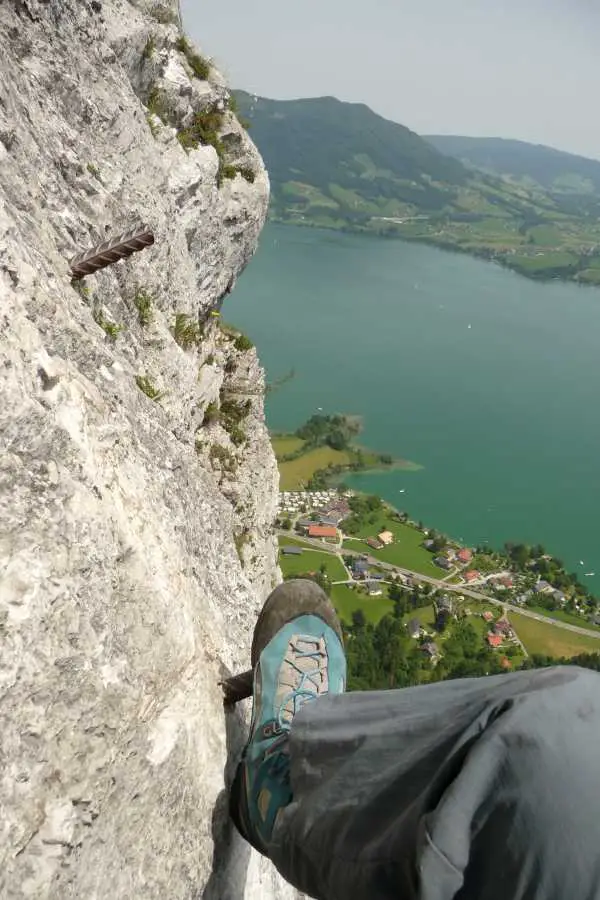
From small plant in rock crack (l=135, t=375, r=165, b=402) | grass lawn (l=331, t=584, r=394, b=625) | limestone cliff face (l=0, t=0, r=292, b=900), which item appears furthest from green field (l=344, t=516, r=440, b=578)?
small plant in rock crack (l=135, t=375, r=165, b=402)

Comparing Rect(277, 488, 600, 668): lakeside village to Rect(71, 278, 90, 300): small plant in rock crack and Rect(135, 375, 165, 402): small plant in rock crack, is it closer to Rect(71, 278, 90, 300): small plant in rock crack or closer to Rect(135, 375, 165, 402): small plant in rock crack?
Rect(135, 375, 165, 402): small plant in rock crack

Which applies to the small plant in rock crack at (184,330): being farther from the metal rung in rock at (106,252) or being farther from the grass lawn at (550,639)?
the grass lawn at (550,639)

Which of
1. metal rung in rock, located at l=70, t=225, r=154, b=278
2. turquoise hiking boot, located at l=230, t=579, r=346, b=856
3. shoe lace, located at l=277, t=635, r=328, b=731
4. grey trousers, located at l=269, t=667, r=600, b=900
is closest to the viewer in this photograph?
grey trousers, located at l=269, t=667, r=600, b=900

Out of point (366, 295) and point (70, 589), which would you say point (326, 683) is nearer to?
point (70, 589)

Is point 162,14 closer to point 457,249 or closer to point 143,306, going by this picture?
point 143,306

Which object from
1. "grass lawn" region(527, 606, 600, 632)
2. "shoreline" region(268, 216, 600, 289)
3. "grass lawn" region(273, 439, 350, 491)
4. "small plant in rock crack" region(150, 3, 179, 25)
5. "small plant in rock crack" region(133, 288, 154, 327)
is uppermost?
"small plant in rock crack" region(150, 3, 179, 25)

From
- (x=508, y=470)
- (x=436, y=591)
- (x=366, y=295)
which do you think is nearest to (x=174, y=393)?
(x=436, y=591)
